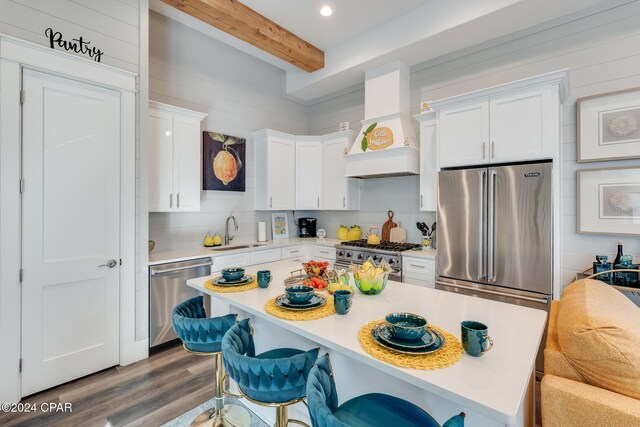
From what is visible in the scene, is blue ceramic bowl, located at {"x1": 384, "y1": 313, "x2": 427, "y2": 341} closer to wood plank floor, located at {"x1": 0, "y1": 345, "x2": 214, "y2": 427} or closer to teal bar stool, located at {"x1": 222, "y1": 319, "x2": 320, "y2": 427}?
teal bar stool, located at {"x1": 222, "y1": 319, "x2": 320, "y2": 427}

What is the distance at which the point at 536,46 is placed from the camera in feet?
10.2

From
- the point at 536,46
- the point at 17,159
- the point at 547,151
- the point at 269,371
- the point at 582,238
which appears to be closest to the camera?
the point at 269,371

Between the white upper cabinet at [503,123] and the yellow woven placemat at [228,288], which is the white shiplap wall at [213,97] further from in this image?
the white upper cabinet at [503,123]

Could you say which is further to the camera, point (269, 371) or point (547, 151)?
point (547, 151)

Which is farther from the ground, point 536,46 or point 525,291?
point 536,46

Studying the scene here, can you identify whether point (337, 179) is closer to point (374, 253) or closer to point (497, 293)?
point (374, 253)

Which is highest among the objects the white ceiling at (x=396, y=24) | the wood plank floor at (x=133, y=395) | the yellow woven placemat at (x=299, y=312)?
the white ceiling at (x=396, y=24)

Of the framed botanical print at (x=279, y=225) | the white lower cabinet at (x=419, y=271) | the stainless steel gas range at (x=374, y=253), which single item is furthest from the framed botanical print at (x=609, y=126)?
the framed botanical print at (x=279, y=225)

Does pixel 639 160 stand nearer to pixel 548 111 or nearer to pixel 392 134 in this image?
pixel 548 111

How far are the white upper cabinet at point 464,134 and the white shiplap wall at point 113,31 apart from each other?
295 cm

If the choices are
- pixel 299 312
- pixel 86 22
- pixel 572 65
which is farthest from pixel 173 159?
pixel 572 65

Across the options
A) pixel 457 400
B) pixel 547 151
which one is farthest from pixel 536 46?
pixel 457 400

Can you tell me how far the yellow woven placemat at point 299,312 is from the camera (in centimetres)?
139

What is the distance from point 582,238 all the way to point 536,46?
6.55 feet
